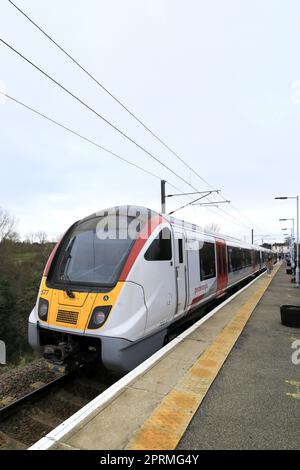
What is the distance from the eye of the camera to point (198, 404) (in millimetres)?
3311

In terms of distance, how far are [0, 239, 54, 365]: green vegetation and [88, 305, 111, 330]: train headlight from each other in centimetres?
1869

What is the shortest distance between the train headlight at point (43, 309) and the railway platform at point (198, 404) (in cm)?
178

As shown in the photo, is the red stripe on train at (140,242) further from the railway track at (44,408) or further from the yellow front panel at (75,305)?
the railway track at (44,408)

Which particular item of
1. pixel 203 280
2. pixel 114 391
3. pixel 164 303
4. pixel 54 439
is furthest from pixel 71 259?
pixel 203 280

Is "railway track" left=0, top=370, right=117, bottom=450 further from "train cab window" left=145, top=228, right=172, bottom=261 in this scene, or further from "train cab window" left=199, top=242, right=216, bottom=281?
"train cab window" left=199, top=242, right=216, bottom=281

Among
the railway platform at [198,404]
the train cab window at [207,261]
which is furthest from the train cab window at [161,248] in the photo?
the train cab window at [207,261]

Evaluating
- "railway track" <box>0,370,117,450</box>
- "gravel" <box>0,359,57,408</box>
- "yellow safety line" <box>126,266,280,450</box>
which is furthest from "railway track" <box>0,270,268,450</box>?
"yellow safety line" <box>126,266,280,450</box>

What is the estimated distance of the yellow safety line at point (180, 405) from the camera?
266 cm

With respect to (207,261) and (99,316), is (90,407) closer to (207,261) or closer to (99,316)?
(99,316)

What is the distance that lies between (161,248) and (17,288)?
117 feet

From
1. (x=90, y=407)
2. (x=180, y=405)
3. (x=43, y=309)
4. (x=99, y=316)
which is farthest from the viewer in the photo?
(x=43, y=309)

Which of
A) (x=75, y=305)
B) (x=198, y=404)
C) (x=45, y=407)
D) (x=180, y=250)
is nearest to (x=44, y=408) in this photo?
(x=45, y=407)

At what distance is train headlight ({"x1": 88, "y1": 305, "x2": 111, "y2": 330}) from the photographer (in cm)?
431
